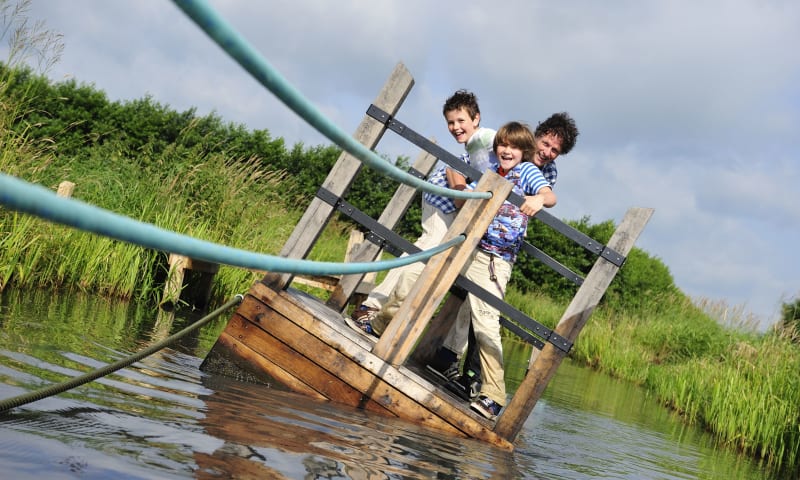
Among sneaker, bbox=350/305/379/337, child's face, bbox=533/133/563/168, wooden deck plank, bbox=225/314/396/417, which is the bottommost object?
wooden deck plank, bbox=225/314/396/417

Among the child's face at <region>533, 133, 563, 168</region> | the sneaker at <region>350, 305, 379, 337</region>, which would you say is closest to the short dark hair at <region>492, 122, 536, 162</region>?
the child's face at <region>533, 133, 563, 168</region>

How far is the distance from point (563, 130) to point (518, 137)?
0.87 m

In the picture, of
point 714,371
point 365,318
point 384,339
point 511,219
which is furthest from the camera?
point 714,371

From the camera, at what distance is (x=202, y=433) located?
10.2 feet

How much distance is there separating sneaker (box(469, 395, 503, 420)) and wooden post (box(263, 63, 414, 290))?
1.22m

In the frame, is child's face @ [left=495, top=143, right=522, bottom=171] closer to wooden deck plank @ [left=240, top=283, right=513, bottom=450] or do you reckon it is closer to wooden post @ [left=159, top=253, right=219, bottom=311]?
wooden deck plank @ [left=240, top=283, right=513, bottom=450]

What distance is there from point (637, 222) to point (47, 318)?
381 cm

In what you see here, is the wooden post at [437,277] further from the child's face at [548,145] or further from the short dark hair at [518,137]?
the child's face at [548,145]

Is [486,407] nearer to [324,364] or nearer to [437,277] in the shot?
[437,277]

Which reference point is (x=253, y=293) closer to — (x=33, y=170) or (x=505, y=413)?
(x=505, y=413)

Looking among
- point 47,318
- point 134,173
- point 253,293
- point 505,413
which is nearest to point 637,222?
point 505,413

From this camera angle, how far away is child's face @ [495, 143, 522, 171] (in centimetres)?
471

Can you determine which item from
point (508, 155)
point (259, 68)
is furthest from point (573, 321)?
point (259, 68)

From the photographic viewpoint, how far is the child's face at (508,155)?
15.5 feet
